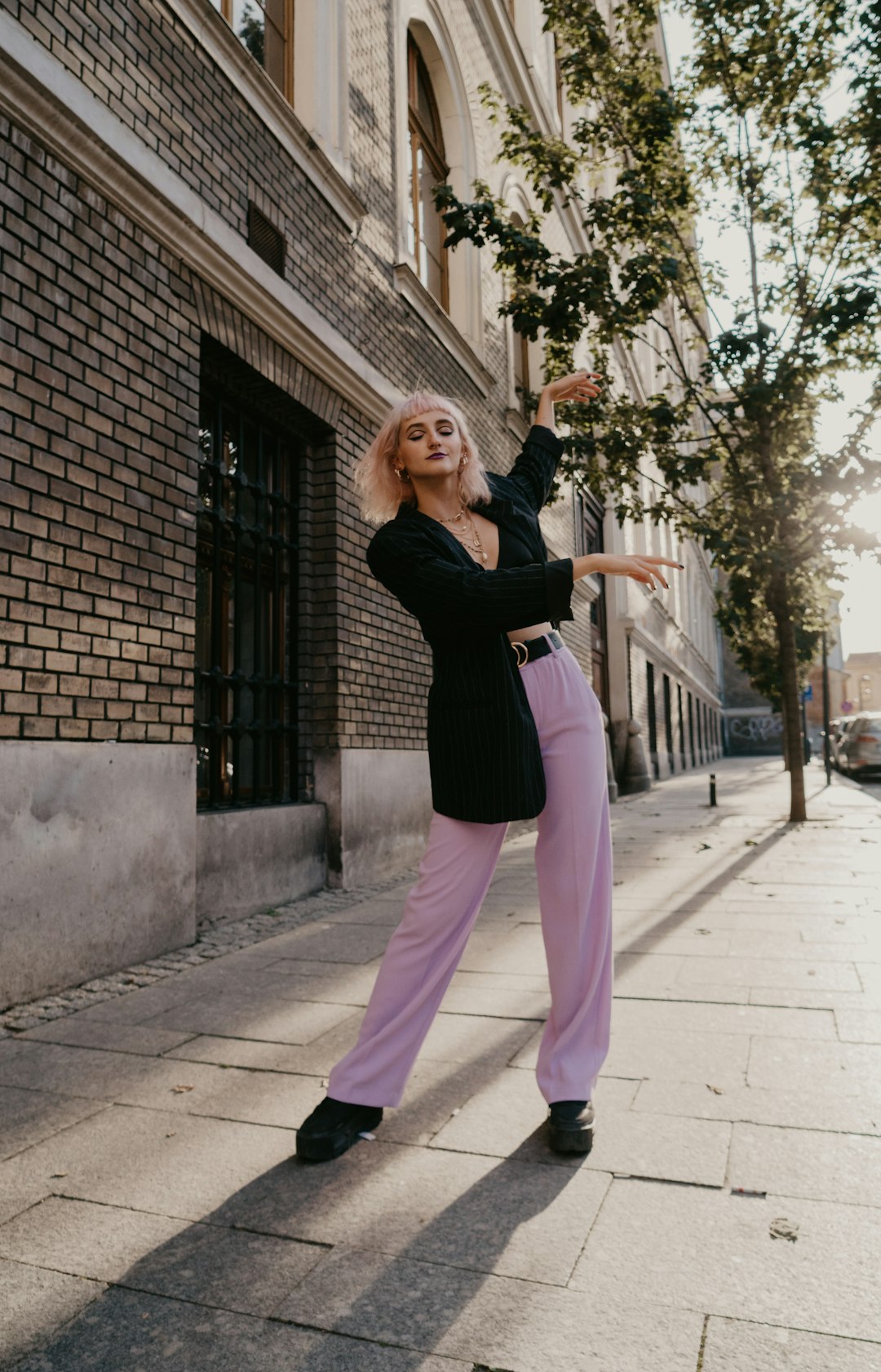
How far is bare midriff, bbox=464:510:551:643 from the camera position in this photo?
2.55 meters

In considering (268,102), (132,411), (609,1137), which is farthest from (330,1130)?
(268,102)

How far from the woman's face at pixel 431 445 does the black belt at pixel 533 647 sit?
1.62 feet

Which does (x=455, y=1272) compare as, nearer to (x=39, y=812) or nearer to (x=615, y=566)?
(x=615, y=566)

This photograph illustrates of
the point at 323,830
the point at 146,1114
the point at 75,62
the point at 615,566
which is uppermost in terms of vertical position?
the point at 75,62

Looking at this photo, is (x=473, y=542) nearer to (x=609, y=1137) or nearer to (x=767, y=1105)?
(x=609, y=1137)

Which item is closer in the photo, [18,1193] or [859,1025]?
[18,1193]

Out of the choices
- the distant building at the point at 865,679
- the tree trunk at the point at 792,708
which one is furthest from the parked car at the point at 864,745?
the distant building at the point at 865,679

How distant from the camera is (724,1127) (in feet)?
8.38

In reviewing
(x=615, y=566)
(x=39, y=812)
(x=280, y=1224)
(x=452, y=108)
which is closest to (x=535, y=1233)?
(x=280, y=1224)

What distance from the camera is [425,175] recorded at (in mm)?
10461

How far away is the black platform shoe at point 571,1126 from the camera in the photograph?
2.39 meters

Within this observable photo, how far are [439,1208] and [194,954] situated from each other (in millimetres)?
2891

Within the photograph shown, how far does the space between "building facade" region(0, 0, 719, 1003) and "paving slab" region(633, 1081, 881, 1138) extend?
8.21ft

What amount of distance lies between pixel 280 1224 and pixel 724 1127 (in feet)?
3.84
